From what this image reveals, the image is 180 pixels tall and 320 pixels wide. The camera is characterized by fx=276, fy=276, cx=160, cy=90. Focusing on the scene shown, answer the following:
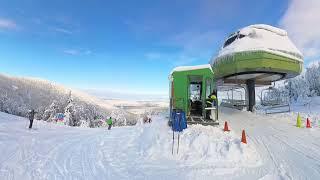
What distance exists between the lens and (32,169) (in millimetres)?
7781

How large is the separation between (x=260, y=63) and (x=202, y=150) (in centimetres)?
1374

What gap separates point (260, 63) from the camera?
20922 mm

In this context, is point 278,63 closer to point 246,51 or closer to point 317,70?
point 246,51

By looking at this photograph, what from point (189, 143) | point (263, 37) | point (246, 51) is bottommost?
point (189, 143)

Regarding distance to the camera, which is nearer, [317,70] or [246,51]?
[246,51]

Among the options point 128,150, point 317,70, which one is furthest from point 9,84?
point 128,150

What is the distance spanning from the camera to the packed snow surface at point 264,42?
70.9ft

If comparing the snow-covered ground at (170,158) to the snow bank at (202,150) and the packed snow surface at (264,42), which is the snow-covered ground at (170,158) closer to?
the snow bank at (202,150)

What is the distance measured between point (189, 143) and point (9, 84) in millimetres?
187177

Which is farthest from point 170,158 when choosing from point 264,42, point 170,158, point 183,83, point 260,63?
point 264,42

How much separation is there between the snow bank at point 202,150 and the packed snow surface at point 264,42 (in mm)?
12749

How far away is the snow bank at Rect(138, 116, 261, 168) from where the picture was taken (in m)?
8.41

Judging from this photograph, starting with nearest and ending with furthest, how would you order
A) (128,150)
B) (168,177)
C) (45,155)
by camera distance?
(168,177)
(45,155)
(128,150)

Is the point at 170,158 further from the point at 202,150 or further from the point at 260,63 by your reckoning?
the point at 260,63
